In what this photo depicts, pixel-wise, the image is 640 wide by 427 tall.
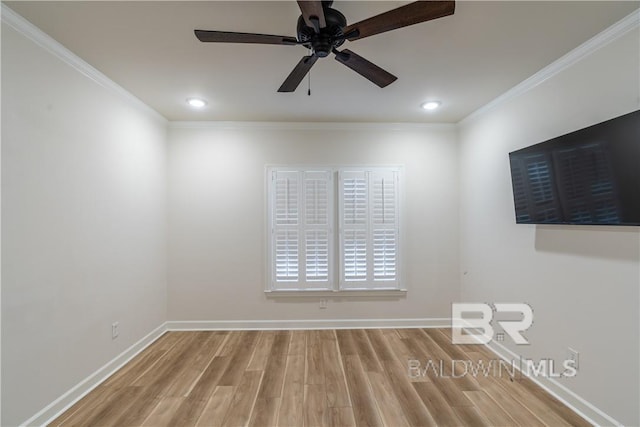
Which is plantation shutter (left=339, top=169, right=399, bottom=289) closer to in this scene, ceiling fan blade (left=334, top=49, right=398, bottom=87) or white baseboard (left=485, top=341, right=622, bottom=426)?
white baseboard (left=485, top=341, right=622, bottom=426)

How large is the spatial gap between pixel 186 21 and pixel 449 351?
11.7 ft

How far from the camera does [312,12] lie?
1309 mm

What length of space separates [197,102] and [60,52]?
109 cm

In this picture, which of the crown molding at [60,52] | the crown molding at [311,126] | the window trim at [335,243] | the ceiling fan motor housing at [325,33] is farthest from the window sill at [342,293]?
the ceiling fan motor housing at [325,33]

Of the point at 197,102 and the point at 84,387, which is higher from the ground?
the point at 197,102

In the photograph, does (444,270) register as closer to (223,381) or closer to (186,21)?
(223,381)

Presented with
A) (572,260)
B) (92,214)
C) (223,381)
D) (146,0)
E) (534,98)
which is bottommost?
(223,381)

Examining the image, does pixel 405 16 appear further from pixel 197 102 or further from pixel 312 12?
pixel 197 102

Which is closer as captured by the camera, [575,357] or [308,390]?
[575,357]

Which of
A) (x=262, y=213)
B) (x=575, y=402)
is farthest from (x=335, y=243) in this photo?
(x=575, y=402)

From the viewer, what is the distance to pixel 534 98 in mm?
2449

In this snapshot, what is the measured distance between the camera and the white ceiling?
1667 mm

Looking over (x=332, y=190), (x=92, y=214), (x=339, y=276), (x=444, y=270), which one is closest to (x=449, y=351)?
(x=444, y=270)

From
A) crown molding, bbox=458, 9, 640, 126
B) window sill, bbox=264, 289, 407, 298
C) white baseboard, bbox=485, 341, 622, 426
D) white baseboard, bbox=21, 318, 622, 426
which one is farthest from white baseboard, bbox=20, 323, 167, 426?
crown molding, bbox=458, 9, 640, 126
